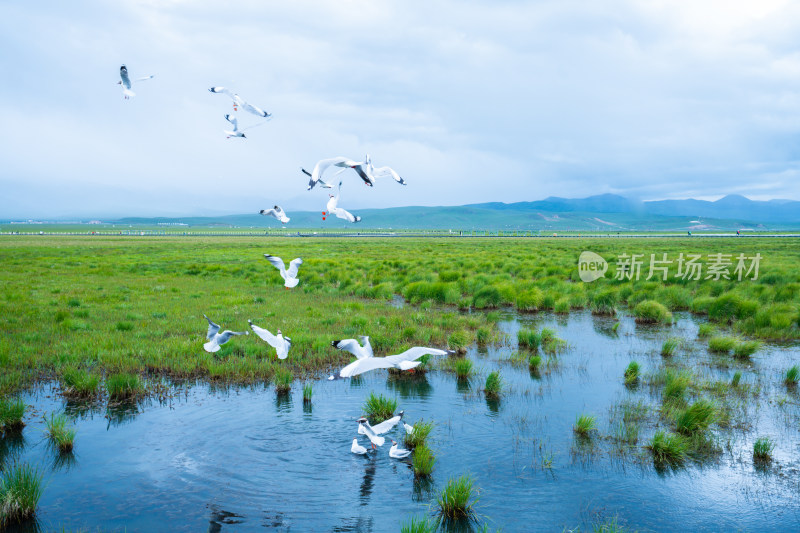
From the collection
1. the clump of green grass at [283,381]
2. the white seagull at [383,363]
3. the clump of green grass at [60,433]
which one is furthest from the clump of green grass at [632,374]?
the clump of green grass at [60,433]

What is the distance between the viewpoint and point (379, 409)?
33.7ft

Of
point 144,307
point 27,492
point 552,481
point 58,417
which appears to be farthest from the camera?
point 144,307

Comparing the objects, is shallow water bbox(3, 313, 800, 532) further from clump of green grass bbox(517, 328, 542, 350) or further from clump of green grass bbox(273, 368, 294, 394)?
clump of green grass bbox(517, 328, 542, 350)

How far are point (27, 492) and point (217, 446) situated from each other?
282 cm

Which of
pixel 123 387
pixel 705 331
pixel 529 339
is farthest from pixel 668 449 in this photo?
pixel 123 387

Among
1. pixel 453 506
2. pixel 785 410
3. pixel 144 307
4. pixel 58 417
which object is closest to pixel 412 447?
pixel 453 506

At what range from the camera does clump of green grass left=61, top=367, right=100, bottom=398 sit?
11.0 meters

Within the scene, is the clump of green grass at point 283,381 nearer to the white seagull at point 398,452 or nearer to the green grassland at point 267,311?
the green grassland at point 267,311

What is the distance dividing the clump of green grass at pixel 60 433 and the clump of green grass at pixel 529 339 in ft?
39.7

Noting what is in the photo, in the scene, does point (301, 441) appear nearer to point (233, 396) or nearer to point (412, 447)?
point (412, 447)

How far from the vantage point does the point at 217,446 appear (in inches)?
357

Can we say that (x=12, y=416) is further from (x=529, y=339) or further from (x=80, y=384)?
(x=529, y=339)

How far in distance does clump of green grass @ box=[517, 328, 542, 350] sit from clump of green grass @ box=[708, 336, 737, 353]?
5.10 metres

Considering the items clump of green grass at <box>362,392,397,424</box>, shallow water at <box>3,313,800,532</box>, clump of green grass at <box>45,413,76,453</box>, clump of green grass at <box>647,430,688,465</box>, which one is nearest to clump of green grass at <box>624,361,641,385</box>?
shallow water at <box>3,313,800,532</box>
